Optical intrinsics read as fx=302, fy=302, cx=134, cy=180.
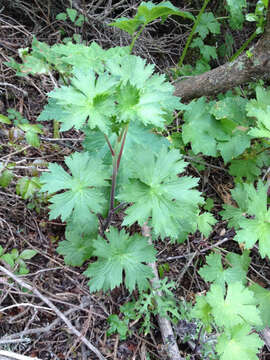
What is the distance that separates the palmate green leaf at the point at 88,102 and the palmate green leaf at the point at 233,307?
3.11ft

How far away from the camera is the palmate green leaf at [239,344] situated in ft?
4.56

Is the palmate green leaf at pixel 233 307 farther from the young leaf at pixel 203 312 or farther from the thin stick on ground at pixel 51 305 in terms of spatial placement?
the thin stick on ground at pixel 51 305

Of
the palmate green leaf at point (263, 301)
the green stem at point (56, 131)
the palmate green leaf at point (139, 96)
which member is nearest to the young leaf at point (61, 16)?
the green stem at point (56, 131)

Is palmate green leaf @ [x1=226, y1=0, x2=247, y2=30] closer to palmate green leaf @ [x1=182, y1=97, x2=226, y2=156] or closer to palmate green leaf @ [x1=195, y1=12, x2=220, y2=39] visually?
palmate green leaf @ [x1=195, y1=12, x2=220, y2=39]

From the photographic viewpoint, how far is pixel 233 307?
1.45 m

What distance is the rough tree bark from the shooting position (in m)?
2.14

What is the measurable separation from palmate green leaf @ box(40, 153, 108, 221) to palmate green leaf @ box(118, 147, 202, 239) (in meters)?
0.16

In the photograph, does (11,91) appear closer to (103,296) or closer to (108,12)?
(108,12)

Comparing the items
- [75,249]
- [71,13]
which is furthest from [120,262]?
[71,13]

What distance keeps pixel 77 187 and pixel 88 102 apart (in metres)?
0.40

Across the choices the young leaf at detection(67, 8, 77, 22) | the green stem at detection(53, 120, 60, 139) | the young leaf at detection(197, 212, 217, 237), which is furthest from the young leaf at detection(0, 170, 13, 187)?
the young leaf at detection(67, 8, 77, 22)

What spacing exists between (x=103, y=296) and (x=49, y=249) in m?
0.43

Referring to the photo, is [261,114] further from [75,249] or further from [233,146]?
[75,249]

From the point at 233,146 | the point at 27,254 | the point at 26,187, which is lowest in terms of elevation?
the point at 27,254
